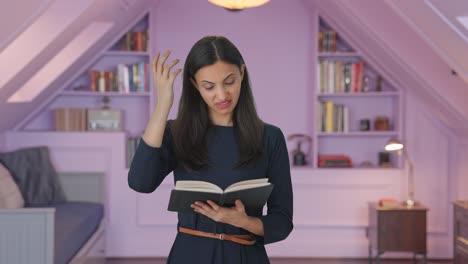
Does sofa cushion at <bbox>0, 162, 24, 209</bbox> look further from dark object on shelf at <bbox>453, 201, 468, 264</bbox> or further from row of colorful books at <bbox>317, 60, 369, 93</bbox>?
dark object on shelf at <bbox>453, 201, 468, 264</bbox>

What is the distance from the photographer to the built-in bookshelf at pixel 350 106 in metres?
5.30

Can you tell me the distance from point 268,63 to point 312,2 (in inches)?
26.6

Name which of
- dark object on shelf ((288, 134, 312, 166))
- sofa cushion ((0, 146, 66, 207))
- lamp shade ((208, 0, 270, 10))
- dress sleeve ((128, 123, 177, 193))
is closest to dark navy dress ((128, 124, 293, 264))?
dress sleeve ((128, 123, 177, 193))

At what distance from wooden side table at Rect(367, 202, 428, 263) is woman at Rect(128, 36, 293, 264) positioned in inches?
123

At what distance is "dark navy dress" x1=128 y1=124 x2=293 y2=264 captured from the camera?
1585mm

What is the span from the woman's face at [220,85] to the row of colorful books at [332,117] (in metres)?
3.77

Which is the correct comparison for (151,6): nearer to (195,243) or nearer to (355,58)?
(355,58)

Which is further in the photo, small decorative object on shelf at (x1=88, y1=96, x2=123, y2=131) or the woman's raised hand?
small decorative object on shelf at (x1=88, y1=96, x2=123, y2=131)

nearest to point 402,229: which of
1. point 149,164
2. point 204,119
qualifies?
point 204,119

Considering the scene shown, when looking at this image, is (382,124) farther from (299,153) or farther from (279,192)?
(279,192)

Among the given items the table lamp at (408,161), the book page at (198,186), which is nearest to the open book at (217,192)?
the book page at (198,186)

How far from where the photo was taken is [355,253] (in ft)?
17.3

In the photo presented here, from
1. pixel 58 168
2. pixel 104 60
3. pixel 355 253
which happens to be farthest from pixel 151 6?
pixel 355 253

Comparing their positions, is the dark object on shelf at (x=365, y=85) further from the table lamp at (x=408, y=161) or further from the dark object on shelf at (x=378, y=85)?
the table lamp at (x=408, y=161)
